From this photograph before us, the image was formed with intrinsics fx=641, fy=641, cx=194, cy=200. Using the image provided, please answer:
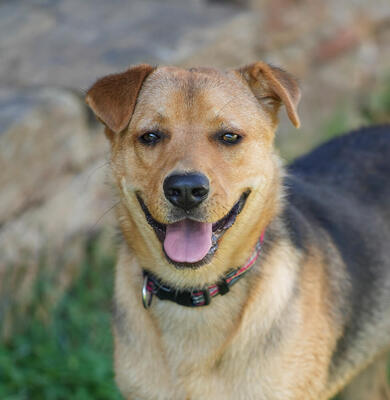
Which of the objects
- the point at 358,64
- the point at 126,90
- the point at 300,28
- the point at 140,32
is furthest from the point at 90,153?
the point at 358,64

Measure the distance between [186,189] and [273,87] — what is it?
2.52 ft

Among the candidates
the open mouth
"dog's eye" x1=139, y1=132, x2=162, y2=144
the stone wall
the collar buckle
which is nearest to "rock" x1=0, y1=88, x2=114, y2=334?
the stone wall

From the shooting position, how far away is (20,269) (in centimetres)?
441

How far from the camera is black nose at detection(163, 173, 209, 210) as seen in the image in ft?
8.80

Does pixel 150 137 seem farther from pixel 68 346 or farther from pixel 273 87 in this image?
pixel 68 346

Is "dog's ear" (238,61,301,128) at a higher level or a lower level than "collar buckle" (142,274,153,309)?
higher

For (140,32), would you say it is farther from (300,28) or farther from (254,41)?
(300,28)

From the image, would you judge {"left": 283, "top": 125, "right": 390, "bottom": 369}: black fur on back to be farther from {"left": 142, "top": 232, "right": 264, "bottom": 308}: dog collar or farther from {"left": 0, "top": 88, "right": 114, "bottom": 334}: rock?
{"left": 0, "top": 88, "right": 114, "bottom": 334}: rock

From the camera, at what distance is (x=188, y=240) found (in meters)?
2.87

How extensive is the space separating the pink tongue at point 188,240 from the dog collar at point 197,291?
0.91ft

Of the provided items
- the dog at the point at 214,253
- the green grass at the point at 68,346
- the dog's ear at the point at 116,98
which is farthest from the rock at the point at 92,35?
the dog at the point at 214,253

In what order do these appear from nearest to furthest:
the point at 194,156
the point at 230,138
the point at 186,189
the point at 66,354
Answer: the point at 186,189
the point at 194,156
the point at 230,138
the point at 66,354

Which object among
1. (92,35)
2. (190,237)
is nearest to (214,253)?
(190,237)

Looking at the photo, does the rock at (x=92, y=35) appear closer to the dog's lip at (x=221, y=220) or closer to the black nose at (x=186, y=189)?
the dog's lip at (x=221, y=220)
